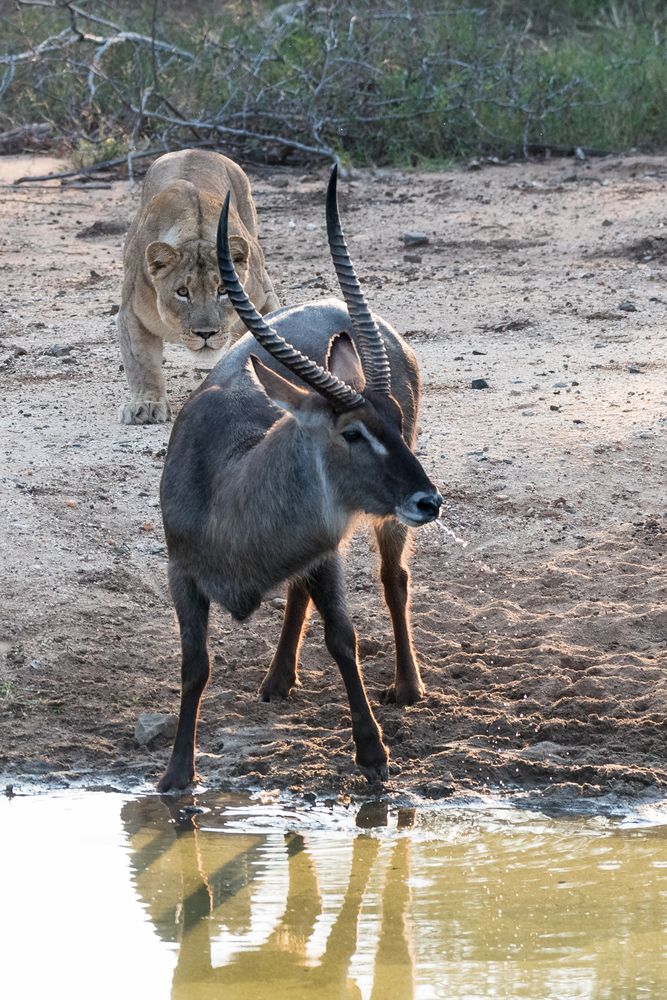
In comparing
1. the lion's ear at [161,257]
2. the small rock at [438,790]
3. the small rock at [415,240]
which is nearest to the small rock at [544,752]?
the small rock at [438,790]

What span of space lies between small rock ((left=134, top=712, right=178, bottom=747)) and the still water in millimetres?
387

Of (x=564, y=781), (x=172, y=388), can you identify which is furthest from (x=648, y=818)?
(x=172, y=388)

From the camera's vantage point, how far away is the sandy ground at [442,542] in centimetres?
590

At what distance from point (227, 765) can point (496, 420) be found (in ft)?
11.3

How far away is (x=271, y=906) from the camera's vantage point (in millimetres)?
4949

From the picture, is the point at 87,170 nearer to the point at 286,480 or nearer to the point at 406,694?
the point at 406,694

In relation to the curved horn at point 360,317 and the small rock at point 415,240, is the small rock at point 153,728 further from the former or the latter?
the small rock at point 415,240

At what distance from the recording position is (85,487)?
7.93 meters

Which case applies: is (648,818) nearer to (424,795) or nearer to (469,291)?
(424,795)

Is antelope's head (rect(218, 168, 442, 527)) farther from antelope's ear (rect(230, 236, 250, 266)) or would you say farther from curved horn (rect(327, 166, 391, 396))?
antelope's ear (rect(230, 236, 250, 266))

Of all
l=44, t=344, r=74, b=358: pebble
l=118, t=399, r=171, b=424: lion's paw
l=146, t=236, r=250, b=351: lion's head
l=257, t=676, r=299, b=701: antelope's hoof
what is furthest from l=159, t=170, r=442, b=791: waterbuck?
l=44, t=344, r=74, b=358: pebble

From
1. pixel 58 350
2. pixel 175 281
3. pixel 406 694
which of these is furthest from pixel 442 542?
pixel 58 350

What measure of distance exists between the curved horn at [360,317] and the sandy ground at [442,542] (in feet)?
4.77

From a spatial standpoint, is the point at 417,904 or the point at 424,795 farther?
the point at 424,795
